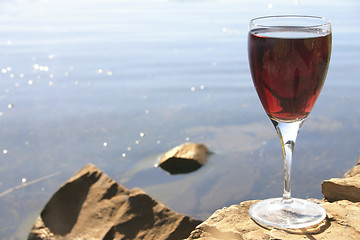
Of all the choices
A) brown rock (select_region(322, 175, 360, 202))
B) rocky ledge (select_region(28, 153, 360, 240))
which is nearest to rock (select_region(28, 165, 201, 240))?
rocky ledge (select_region(28, 153, 360, 240))

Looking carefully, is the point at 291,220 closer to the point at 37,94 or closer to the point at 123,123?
the point at 123,123

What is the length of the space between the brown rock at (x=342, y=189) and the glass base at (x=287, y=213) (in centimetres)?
18

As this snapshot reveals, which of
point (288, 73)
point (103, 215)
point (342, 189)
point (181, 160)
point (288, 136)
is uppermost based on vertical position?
point (288, 73)

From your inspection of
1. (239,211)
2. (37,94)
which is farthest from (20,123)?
(239,211)

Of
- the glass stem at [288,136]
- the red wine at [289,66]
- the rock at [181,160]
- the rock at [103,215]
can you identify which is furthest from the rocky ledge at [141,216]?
the rock at [181,160]

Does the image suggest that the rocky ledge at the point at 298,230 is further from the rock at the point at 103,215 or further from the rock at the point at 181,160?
the rock at the point at 181,160

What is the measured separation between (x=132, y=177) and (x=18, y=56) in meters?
3.75

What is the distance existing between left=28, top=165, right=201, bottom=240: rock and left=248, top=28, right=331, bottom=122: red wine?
1076 mm

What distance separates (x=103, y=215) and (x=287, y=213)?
1.18 meters

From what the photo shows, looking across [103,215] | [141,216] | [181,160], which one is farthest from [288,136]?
[181,160]

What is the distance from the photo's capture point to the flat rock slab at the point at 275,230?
1.51 meters

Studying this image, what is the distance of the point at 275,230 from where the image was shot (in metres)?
1.53

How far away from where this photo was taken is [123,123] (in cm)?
452

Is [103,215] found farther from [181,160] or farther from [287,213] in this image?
[181,160]
